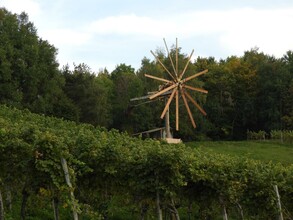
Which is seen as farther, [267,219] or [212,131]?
[212,131]

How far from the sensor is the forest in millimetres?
9906

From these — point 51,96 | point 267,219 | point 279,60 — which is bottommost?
point 267,219

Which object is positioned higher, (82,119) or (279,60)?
(279,60)

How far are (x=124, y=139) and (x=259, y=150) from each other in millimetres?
25999

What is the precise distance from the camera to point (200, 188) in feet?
44.0

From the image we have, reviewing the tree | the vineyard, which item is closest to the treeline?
the tree

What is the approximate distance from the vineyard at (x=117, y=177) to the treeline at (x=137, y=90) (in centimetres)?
2836

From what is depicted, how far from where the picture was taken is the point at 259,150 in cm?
3891

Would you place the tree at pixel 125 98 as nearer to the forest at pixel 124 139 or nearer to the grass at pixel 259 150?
the forest at pixel 124 139

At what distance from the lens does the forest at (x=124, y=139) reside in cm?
991

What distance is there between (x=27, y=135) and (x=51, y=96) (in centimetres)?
3537

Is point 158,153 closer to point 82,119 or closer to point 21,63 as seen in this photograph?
point 21,63

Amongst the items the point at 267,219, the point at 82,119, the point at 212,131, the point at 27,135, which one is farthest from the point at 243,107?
the point at 27,135

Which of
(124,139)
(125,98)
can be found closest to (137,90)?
(125,98)
